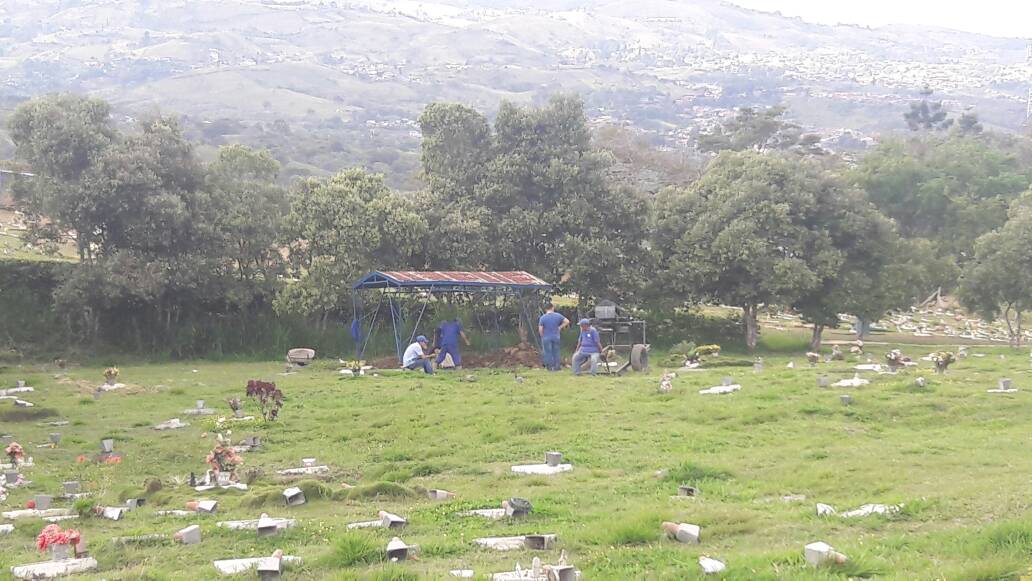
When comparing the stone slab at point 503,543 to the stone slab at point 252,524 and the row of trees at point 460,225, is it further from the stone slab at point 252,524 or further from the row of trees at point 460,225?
the row of trees at point 460,225

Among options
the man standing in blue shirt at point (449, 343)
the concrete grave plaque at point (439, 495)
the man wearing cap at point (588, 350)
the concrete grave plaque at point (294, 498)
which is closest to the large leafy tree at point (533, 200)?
the man standing in blue shirt at point (449, 343)

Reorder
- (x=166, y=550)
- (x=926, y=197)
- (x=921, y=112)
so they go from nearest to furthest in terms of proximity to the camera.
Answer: (x=166, y=550), (x=926, y=197), (x=921, y=112)

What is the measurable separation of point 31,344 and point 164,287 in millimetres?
4295

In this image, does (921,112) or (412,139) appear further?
(412,139)

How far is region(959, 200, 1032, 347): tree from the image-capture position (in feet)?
119

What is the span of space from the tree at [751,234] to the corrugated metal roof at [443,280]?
7570 mm

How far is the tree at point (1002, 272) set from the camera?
1423 inches

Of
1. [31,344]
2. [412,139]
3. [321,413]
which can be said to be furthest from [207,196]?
[412,139]

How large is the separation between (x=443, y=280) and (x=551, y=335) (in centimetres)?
404

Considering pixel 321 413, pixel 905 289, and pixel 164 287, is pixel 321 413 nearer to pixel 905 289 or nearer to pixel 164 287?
pixel 164 287

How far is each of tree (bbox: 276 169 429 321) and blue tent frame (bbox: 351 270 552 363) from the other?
3.78ft

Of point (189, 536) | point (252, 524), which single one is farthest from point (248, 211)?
point (189, 536)

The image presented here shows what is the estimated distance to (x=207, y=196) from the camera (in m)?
33.3

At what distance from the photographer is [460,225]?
113ft
